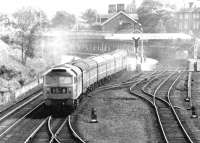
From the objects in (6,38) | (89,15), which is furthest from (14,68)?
(89,15)

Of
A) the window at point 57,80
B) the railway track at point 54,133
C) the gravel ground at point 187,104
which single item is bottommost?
the gravel ground at point 187,104

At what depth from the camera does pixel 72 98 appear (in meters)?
27.1

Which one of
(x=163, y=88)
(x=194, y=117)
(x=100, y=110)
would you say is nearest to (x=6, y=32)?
(x=163, y=88)

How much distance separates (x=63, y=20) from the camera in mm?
130750

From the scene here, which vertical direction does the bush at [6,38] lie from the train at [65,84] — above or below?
above

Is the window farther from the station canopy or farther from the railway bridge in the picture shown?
the station canopy

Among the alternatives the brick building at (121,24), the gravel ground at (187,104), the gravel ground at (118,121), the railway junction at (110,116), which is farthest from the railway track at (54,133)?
the brick building at (121,24)

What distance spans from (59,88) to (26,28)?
1340 inches

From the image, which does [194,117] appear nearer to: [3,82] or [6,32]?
[3,82]

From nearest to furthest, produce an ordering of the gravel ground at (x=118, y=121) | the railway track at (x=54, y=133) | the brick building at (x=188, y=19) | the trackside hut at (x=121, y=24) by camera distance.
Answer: the railway track at (x=54, y=133), the gravel ground at (x=118, y=121), the trackside hut at (x=121, y=24), the brick building at (x=188, y=19)

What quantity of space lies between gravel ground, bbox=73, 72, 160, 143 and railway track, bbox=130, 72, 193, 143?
57 cm

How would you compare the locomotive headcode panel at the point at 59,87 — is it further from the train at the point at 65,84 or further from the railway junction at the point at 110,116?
the railway junction at the point at 110,116

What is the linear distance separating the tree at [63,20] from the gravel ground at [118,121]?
94.3 metres

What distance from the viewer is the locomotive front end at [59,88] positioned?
2702 cm
